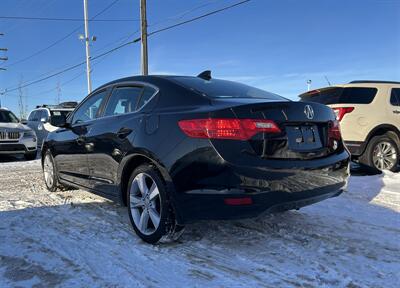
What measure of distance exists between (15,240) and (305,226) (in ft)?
9.49

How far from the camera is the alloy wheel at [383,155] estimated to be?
8.08 m

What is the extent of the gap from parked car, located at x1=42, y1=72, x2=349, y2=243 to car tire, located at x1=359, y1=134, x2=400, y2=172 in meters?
4.33

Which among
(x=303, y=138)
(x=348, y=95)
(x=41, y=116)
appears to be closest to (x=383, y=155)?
(x=348, y=95)

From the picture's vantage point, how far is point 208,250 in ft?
12.1

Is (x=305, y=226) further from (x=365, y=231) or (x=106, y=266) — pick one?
(x=106, y=266)

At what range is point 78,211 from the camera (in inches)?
201

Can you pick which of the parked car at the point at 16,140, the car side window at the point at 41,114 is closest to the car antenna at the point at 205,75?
the parked car at the point at 16,140

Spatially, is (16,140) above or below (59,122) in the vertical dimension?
below

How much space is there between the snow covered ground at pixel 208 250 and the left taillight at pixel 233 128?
103cm

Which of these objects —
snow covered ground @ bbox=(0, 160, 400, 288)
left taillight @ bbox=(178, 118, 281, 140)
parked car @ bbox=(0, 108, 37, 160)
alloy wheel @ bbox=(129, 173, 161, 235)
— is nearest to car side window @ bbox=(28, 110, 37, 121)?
parked car @ bbox=(0, 108, 37, 160)

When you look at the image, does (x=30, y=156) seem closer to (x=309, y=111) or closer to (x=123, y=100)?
(x=123, y=100)

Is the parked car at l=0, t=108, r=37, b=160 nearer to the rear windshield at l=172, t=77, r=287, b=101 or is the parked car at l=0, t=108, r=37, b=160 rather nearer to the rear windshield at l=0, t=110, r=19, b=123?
the rear windshield at l=0, t=110, r=19, b=123

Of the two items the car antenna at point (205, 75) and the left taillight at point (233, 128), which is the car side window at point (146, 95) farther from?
the left taillight at point (233, 128)

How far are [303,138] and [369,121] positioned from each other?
5019 millimetres
